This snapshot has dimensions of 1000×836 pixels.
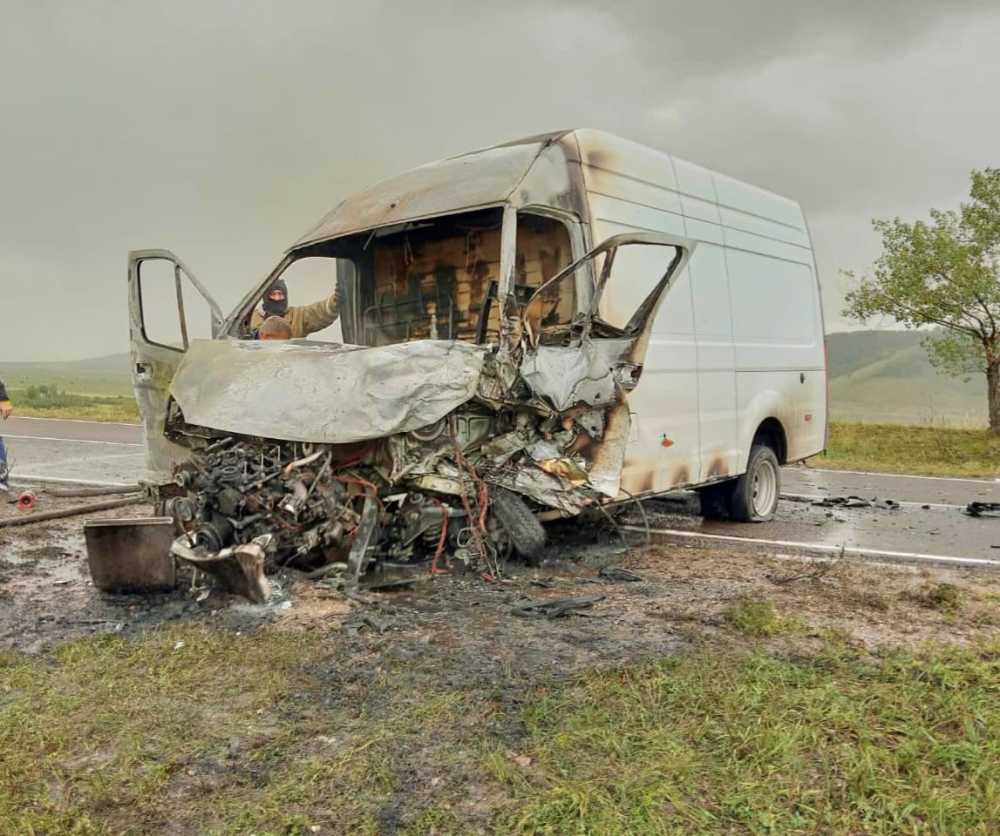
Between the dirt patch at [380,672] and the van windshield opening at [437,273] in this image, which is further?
the van windshield opening at [437,273]

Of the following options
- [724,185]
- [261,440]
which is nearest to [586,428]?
[261,440]

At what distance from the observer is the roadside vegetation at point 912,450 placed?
12.8m

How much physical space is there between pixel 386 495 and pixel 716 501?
13.2 ft

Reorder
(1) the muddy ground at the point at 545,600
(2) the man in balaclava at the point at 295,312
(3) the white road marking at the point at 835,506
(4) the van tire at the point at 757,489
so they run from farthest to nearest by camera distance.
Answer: (3) the white road marking at the point at 835,506
(4) the van tire at the point at 757,489
(2) the man in balaclava at the point at 295,312
(1) the muddy ground at the point at 545,600

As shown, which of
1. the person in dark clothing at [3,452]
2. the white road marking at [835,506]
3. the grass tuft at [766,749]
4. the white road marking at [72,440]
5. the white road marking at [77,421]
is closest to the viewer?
the grass tuft at [766,749]

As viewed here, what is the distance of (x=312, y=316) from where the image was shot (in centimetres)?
700

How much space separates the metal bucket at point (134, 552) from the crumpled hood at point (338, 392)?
63cm

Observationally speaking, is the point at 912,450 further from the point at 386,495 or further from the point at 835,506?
the point at 386,495

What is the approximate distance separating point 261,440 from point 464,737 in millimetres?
2342

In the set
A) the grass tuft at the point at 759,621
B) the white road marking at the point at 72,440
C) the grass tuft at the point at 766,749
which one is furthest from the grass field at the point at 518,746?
the white road marking at the point at 72,440

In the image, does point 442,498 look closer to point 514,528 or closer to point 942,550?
point 514,528

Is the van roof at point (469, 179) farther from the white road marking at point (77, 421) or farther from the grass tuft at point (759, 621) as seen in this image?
the white road marking at point (77, 421)

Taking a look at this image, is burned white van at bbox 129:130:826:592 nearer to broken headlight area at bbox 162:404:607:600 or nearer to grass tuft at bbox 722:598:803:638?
broken headlight area at bbox 162:404:607:600

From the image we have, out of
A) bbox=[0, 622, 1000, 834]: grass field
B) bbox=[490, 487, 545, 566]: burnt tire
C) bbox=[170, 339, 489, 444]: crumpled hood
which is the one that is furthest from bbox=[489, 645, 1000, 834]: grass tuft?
bbox=[170, 339, 489, 444]: crumpled hood
